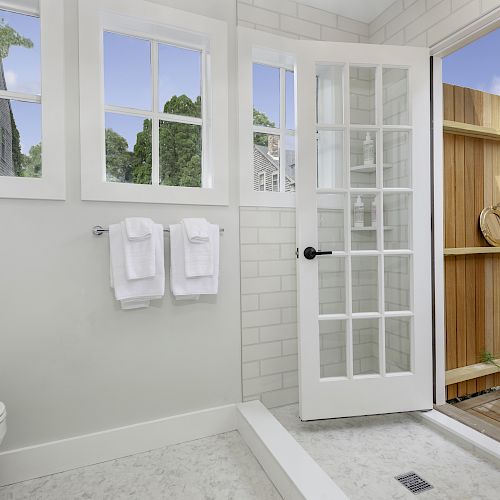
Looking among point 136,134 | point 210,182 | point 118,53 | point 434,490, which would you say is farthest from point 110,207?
point 434,490

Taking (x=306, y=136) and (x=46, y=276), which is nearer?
(x=46, y=276)

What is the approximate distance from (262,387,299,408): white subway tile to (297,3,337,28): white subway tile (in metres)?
2.33

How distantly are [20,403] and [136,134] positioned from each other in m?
1.43

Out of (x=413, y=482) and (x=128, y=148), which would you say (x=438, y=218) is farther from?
(x=128, y=148)

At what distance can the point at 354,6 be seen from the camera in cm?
232

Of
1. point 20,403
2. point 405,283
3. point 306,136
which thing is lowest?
point 20,403

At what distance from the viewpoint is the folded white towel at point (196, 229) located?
1.87m

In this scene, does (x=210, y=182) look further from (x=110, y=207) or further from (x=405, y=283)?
(x=405, y=283)

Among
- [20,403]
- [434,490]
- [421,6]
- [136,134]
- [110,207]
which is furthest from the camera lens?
[421,6]

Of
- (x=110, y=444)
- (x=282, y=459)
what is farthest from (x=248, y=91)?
(x=110, y=444)

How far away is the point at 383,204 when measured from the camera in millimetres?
2068

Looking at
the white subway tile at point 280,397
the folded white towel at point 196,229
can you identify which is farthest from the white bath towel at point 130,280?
the white subway tile at point 280,397

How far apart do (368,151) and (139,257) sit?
1.38 meters

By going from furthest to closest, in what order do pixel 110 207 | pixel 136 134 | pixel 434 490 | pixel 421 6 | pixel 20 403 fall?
pixel 421 6, pixel 136 134, pixel 110 207, pixel 20 403, pixel 434 490
